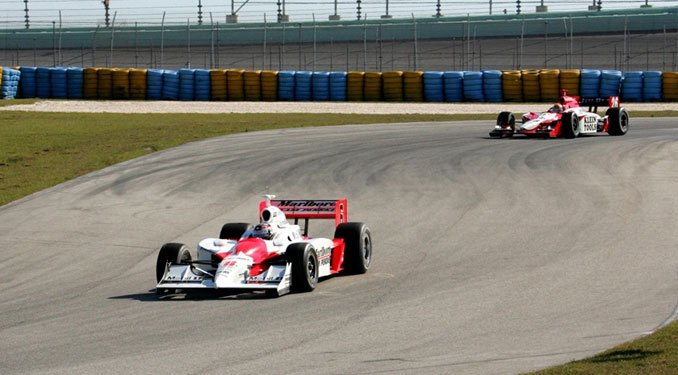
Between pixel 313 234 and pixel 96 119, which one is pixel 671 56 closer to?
pixel 96 119

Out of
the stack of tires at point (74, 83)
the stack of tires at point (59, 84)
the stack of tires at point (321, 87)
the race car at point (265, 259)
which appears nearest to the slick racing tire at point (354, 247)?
the race car at point (265, 259)

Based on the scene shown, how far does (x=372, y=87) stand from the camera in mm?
53094

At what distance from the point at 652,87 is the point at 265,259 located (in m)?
37.2

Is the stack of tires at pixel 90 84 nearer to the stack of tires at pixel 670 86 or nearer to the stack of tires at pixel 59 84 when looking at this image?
the stack of tires at pixel 59 84

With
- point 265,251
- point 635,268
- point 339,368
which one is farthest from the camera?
point 635,268

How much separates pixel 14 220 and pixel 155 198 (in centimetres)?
314

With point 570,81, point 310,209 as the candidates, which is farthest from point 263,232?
point 570,81

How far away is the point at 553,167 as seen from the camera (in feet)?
86.6

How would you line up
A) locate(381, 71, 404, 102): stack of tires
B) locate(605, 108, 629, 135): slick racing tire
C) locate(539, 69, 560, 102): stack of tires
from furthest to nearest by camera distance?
locate(381, 71, 404, 102): stack of tires, locate(539, 69, 560, 102): stack of tires, locate(605, 108, 629, 135): slick racing tire

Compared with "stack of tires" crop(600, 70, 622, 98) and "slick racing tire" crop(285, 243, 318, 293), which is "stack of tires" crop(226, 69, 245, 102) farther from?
"slick racing tire" crop(285, 243, 318, 293)

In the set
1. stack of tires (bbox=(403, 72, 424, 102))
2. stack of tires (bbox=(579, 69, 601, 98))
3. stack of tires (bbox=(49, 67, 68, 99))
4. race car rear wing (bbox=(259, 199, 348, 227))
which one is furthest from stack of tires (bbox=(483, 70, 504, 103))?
race car rear wing (bbox=(259, 199, 348, 227))

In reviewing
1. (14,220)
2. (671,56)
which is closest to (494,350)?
(14,220)

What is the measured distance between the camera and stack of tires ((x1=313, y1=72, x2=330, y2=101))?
53469mm

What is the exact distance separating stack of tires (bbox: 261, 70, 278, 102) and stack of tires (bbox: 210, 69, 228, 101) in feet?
5.87
